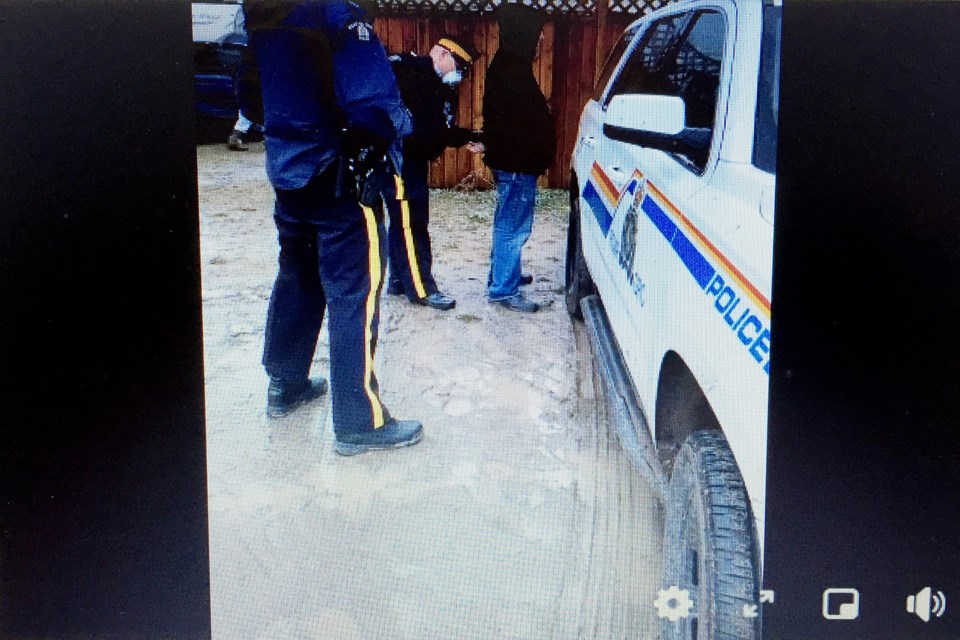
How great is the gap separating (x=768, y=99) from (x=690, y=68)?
41 centimetres

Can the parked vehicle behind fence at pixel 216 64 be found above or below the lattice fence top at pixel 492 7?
Result: below

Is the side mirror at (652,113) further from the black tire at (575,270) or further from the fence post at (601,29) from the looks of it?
the black tire at (575,270)

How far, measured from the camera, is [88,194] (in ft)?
5.00

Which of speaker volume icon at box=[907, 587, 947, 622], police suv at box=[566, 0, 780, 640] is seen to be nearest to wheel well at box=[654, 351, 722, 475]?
police suv at box=[566, 0, 780, 640]

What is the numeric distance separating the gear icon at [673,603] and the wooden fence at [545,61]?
3.90 feet

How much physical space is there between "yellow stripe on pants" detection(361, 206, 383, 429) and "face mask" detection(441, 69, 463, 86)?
1.58 feet

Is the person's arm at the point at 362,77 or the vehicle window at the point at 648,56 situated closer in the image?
the person's arm at the point at 362,77

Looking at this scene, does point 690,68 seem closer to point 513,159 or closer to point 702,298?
point 702,298

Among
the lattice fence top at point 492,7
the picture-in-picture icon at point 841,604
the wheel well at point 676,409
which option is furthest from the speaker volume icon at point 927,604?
the lattice fence top at point 492,7

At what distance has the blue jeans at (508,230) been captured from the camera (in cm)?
256

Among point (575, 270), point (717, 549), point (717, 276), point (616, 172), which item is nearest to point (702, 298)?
point (717, 276)

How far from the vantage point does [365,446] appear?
72.8 inches

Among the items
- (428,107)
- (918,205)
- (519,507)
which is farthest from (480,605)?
(428,107)

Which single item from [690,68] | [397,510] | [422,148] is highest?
[690,68]
